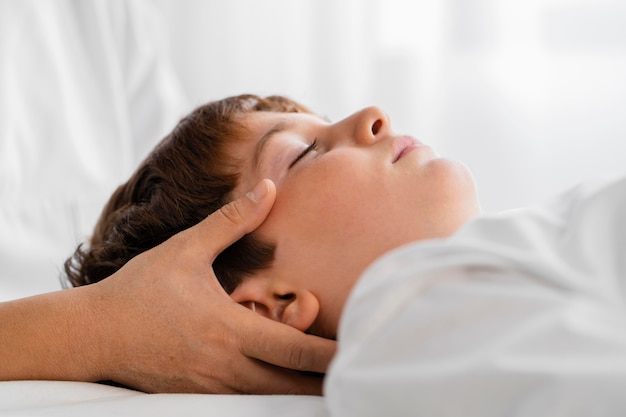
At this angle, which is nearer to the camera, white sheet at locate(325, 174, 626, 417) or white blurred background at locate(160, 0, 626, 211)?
white sheet at locate(325, 174, 626, 417)

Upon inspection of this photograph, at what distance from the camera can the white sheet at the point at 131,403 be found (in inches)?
34.2

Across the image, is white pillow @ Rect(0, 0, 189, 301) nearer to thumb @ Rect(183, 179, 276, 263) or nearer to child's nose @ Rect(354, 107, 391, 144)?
thumb @ Rect(183, 179, 276, 263)

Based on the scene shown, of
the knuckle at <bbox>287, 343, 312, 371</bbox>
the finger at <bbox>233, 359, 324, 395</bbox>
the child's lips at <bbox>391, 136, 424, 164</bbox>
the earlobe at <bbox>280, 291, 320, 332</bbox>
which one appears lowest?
the finger at <bbox>233, 359, 324, 395</bbox>

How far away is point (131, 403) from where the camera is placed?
90 cm

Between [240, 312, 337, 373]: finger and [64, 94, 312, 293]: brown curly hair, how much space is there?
0.35ft


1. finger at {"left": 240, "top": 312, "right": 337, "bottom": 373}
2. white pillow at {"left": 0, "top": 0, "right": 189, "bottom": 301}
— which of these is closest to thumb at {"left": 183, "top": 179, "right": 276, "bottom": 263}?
finger at {"left": 240, "top": 312, "right": 337, "bottom": 373}

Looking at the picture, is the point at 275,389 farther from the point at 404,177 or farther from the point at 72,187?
the point at 72,187

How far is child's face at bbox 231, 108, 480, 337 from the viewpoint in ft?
3.38

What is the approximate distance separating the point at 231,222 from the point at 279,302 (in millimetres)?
125

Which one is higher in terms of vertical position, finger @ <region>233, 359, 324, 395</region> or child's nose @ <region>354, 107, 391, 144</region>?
child's nose @ <region>354, 107, 391, 144</region>

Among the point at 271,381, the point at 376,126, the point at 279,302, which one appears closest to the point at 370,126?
the point at 376,126

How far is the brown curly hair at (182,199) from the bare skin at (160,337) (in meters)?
0.07

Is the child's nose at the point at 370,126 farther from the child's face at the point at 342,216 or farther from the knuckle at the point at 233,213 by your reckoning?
the knuckle at the point at 233,213

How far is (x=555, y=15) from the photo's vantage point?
236cm
